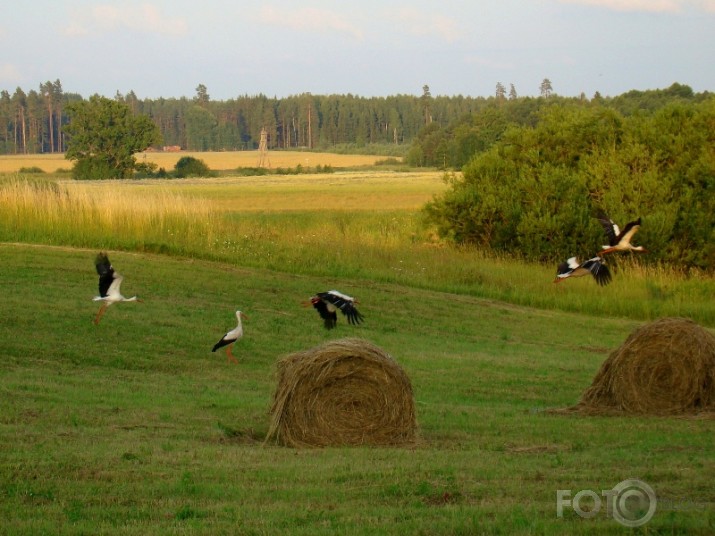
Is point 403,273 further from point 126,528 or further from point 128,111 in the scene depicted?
point 128,111

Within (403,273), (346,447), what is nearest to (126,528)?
(346,447)

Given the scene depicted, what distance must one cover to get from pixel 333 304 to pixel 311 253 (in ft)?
63.9

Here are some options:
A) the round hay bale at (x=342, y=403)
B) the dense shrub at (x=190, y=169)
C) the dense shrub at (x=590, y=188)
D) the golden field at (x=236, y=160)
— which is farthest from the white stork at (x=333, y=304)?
the golden field at (x=236, y=160)

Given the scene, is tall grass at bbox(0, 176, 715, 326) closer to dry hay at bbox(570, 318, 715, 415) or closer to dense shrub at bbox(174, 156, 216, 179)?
dry hay at bbox(570, 318, 715, 415)

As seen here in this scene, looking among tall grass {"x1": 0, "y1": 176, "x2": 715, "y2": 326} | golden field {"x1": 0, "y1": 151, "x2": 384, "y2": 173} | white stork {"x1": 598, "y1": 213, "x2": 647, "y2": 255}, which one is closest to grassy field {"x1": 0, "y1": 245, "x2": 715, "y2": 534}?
white stork {"x1": 598, "y1": 213, "x2": 647, "y2": 255}

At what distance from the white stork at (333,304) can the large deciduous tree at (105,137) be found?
3235 inches

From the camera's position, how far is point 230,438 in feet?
38.3

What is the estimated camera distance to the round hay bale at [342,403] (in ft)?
38.7

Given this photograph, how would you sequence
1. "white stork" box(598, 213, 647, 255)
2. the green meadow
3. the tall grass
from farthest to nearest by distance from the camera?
1. the tall grass
2. "white stork" box(598, 213, 647, 255)
3. the green meadow

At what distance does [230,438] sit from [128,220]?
24.5 metres

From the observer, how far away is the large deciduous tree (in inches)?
3698

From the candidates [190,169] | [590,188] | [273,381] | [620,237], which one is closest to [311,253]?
[590,188]

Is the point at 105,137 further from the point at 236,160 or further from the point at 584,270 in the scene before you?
the point at 584,270

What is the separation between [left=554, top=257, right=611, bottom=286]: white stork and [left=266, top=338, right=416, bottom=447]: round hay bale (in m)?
4.52
